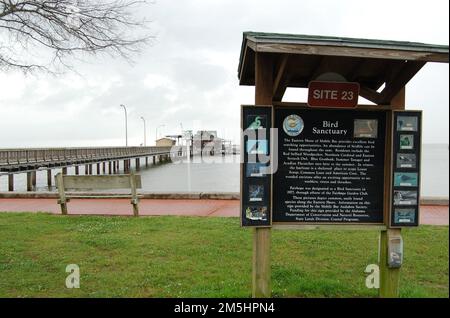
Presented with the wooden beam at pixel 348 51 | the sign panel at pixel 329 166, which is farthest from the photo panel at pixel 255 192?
the wooden beam at pixel 348 51

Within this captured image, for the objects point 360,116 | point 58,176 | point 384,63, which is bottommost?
point 58,176

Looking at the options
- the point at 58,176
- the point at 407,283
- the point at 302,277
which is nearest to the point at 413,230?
the point at 407,283

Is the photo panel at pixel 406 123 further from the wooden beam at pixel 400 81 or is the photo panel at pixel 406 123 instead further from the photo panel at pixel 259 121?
the photo panel at pixel 259 121

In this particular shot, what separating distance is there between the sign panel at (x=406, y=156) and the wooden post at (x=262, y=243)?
4.29ft

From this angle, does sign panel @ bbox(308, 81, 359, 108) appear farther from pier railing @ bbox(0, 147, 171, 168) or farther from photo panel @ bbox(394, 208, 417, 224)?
pier railing @ bbox(0, 147, 171, 168)

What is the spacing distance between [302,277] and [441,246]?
9.08 ft

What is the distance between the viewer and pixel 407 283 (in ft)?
15.6

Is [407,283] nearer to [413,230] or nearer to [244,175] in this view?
[244,175]

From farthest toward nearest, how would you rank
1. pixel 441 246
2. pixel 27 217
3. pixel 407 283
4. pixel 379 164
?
pixel 27 217
pixel 441 246
pixel 407 283
pixel 379 164

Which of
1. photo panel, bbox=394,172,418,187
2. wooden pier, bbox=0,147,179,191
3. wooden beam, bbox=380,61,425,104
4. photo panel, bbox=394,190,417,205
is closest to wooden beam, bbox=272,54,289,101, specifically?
wooden beam, bbox=380,61,425,104

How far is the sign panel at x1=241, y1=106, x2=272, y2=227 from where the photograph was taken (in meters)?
4.07

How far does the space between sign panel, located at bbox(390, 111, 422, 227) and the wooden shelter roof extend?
11.3 inches

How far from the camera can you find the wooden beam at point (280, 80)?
386 cm

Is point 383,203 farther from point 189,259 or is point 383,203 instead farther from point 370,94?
point 189,259
